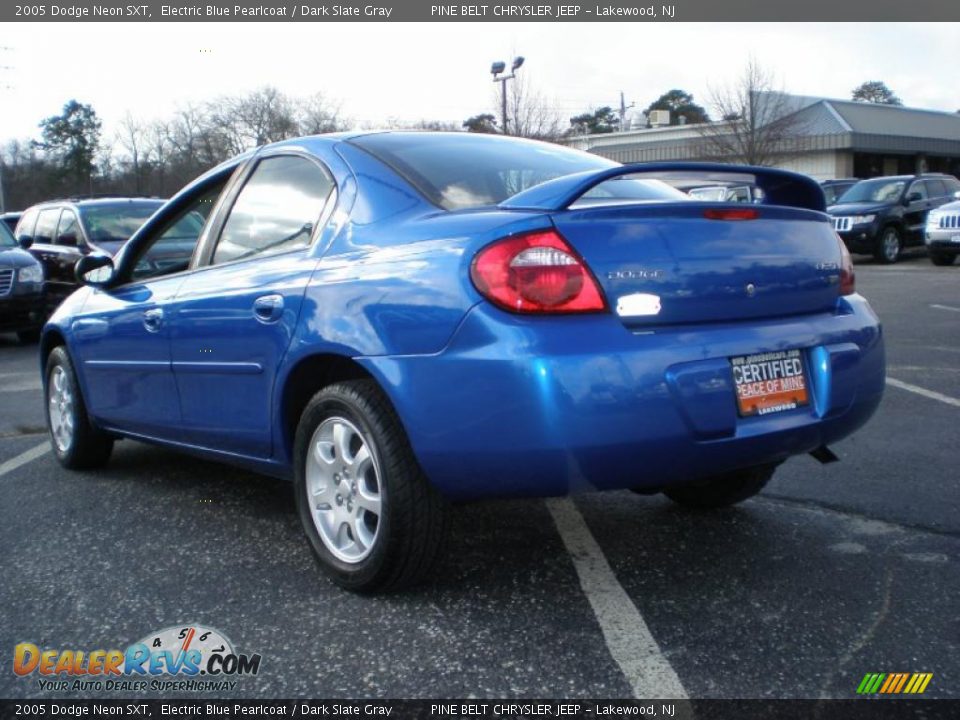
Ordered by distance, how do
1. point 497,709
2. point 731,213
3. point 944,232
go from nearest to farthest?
point 497,709, point 731,213, point 944,232

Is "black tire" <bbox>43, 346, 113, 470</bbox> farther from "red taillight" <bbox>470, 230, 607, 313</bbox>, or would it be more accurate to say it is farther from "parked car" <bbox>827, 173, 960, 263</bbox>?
"parked car" <bbox>827, 173, 960, 263</bbox>

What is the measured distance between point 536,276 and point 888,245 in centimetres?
1810

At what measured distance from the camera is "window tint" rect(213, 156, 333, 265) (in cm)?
354

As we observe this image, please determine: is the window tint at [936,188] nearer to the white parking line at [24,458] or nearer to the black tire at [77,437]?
the white parking line at [24,458]

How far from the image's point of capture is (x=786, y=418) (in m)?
2.95

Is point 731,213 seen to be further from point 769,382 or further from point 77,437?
point 77,437

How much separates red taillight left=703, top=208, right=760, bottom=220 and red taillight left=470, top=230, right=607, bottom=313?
0.52 m

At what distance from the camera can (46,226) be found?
12578 mm

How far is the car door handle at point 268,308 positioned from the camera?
11.0 ft

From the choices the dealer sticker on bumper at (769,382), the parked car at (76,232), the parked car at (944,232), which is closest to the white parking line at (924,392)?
the dealer sticker on bumper at (769,382)

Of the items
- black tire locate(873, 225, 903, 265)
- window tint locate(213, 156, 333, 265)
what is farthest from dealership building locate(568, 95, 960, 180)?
window tint locate(213, 156, 333, 265)

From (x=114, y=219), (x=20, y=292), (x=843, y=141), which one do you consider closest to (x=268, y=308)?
(x=20, y=292)

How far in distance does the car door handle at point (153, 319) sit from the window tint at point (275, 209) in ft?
1.15

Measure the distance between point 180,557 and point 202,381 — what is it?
68cm
